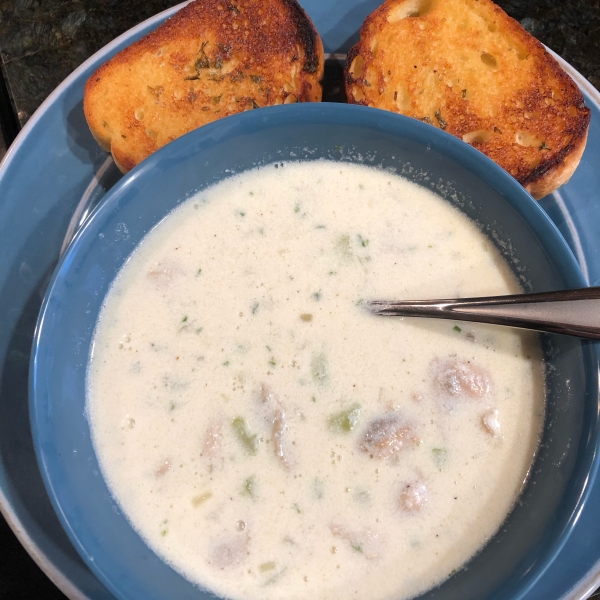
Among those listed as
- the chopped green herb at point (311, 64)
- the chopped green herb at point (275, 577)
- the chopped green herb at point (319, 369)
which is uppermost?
the chopped green herb at point (311, 64)

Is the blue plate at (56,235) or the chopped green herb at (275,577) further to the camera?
the blue plate at (56,235)

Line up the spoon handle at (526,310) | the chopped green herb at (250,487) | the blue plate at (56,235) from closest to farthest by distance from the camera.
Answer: the spoon handle at (526,310), the chopped green herb at (250,487), the blue plate at (56,235)

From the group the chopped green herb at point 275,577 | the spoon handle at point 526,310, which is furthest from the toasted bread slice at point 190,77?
the chopped green herb at point 275,577

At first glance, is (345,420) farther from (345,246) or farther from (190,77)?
(190,77)

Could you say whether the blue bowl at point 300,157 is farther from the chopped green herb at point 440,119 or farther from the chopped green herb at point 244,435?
the chopped green herb at point 244,435

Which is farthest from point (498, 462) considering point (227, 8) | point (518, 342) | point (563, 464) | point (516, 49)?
point (227, 8)

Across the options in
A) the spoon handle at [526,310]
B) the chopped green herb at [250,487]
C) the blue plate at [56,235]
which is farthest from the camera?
the blue plate at [56,235]

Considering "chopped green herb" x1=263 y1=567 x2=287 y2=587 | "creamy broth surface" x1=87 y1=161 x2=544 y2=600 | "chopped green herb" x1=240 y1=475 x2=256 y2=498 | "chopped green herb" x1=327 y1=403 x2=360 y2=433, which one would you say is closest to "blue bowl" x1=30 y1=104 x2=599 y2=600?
"creamy broth surface" x1=87 y1=161 x2=544 y2=600

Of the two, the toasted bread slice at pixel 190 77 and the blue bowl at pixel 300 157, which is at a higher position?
the toasted bread slice at pixel 190 77
